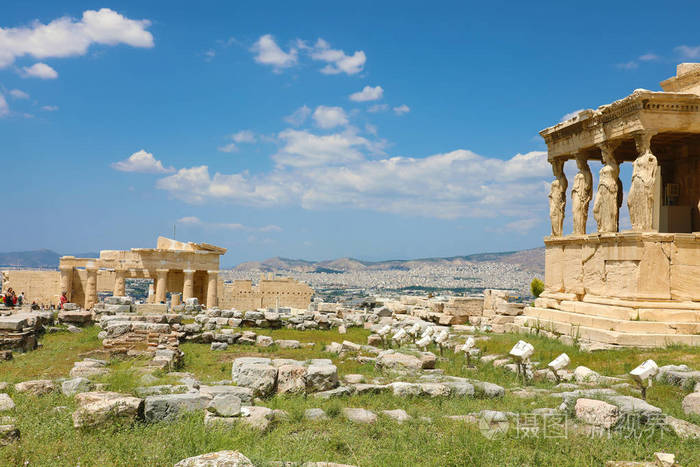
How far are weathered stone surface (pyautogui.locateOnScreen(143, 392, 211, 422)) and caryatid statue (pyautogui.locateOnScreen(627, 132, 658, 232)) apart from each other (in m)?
10.8

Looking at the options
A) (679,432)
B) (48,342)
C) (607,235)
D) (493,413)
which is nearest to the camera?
(679,432)

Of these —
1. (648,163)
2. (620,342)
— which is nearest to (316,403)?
(620,342)

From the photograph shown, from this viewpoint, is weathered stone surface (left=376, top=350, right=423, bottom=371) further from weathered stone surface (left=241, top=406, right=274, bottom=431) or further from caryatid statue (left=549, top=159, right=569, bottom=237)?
caryatid statue (left=549, top=159, right=569, bottom=237)

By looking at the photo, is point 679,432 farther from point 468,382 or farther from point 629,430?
point 468,382

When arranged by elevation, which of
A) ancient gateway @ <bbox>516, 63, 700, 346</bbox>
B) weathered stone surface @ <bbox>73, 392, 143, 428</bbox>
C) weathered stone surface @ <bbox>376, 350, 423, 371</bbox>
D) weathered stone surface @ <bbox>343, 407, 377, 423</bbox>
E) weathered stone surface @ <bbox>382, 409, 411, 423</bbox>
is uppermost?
ancient gateway @ <bbox>516, 63, 700, 346</bbox>

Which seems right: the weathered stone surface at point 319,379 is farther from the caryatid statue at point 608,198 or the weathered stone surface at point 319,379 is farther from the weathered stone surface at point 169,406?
the caryatid statue at point 608,198

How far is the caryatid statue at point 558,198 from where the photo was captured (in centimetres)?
1635

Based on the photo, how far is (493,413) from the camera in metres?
6.62

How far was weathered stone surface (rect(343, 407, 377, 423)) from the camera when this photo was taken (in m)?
6.56

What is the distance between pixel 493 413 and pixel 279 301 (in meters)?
30.1

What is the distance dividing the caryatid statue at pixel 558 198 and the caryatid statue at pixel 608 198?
2.35m

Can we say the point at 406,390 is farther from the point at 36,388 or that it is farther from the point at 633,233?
the point at 633,233

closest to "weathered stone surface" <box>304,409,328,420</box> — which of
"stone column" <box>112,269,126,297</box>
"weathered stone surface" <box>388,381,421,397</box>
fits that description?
"weathered stone surface" <box>388,381,421,397</box>

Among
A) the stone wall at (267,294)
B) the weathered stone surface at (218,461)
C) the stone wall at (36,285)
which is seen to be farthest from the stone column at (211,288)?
the weathered stone surface at (218,461)
